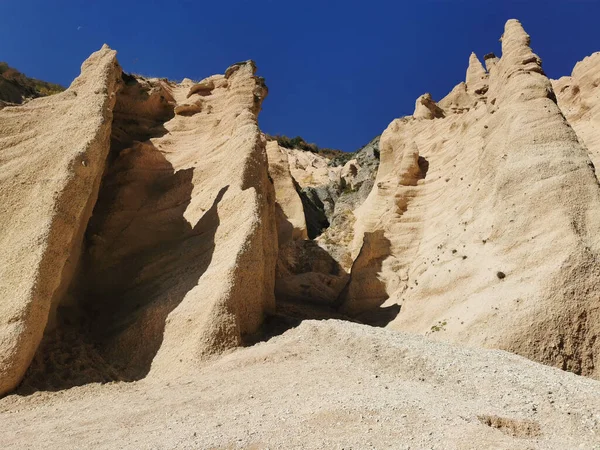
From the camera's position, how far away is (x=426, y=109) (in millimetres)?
30109

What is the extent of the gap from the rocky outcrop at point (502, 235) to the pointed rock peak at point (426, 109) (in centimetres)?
506

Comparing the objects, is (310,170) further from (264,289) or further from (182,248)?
(264,289)

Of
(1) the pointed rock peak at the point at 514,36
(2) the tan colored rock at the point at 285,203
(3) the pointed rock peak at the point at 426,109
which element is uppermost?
(3) the pointed rock peak at the point at 426,109

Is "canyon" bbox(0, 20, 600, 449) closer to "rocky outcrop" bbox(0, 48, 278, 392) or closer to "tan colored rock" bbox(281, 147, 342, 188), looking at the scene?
"rocky outcrop" bbox(0, 48, 278, 392)

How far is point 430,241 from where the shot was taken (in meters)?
19.0

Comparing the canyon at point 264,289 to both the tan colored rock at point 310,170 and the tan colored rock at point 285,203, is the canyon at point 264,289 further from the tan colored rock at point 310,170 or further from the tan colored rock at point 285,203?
the tan colored rock at point 310,170

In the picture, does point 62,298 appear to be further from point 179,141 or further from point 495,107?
point 495,107

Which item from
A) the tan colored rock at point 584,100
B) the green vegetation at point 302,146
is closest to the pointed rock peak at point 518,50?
the tan colored rock at point 584,100

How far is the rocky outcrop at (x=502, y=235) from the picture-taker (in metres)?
11.1

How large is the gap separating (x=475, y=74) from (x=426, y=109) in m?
5.18

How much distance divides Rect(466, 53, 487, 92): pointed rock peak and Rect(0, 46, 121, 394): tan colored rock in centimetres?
2292

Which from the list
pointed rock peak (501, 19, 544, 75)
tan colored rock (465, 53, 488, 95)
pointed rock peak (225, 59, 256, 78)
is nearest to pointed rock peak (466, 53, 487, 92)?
tan colored rock (465, 53, 488, 95)

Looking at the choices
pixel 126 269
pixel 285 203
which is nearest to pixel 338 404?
pixel 126 269

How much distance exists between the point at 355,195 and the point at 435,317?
20.3 metres
